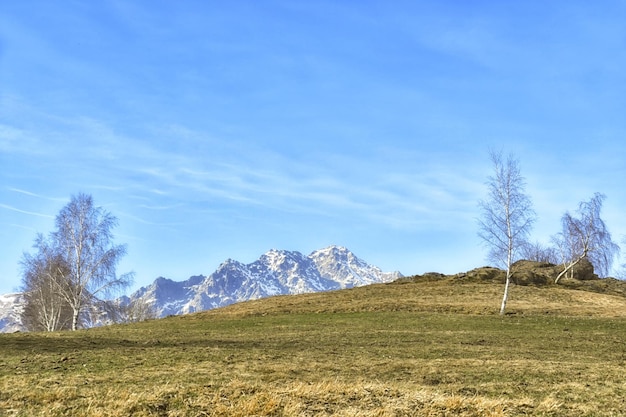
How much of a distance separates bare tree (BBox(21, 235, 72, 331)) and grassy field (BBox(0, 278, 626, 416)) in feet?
A: 89.6

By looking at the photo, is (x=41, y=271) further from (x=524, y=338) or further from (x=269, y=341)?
(x=524, y=338)

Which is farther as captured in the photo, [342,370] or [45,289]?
[45,289]

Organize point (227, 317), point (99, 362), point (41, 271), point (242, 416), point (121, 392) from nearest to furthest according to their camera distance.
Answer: point (242, 416)
point (121, 392)
point (99, 362)
point (227, 317)
point (41, 271)

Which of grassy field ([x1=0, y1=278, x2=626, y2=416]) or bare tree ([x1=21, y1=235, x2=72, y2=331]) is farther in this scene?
bare tree ([x1=21, y1=235, x2=72, y2=331])

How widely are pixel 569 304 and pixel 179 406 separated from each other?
42909 mm

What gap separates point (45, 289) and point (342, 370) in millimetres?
57248

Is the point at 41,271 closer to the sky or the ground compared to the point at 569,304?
closer to the sky

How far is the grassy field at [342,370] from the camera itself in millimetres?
10695

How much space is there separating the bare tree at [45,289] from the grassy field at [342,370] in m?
27.3

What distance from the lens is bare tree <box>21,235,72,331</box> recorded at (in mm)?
56469

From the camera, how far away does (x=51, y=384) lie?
12734 mm

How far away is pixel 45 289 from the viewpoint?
6338 centimetres

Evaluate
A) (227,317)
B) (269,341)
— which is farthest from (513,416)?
(227,317)

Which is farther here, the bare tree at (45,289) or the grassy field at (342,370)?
the bare tree at (45,289)
